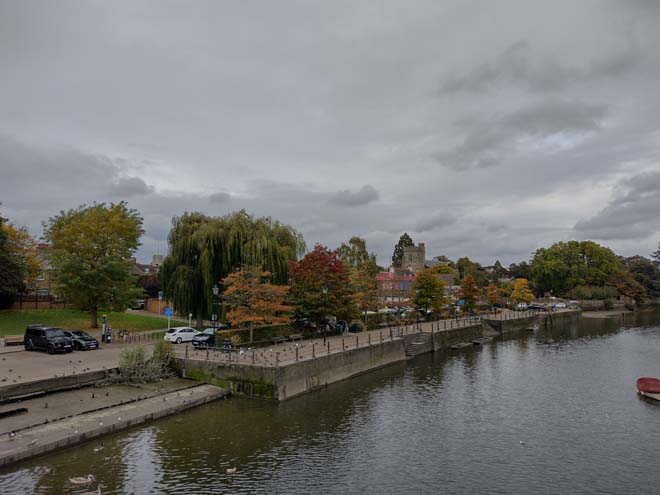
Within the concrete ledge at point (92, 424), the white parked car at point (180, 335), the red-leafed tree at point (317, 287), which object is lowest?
the concrete ledge at point (92, 424)

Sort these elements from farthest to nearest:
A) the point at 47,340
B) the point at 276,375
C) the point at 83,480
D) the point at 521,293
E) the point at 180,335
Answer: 1. the point at 521,293
2. the point at 180,335
3. the point at 47,340
4. the point at 276,375
5. the point at 83,480

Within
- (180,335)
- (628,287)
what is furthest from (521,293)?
(180,335)

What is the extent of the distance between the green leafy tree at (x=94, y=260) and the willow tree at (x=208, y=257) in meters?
3.93

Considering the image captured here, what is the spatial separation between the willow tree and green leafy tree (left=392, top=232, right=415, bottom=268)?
347ft

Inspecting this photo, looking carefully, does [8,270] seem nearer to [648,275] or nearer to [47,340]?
[47,340]

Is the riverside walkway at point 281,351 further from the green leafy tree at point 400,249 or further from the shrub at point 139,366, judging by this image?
the green leafy tree at point 400,249

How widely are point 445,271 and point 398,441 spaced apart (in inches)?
4278

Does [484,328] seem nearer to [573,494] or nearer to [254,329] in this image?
[254,329]

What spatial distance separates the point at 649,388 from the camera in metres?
28.0

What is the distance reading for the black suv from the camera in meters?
31.0

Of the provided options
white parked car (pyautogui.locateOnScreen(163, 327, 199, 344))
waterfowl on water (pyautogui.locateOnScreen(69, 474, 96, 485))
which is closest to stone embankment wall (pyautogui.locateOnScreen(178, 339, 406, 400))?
white parked car (pyautogui.locateOnScreen(163, 327, 199, 344))

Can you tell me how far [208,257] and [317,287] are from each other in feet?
30.9

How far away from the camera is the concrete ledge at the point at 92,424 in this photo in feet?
54.9

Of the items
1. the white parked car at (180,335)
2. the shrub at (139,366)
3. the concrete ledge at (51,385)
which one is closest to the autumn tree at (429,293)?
the white parked car at (180,335)
